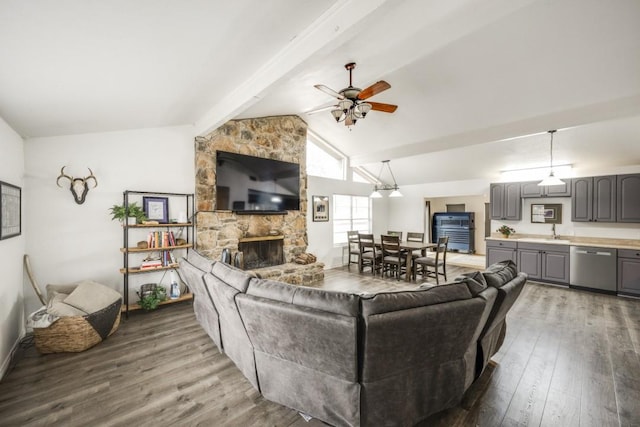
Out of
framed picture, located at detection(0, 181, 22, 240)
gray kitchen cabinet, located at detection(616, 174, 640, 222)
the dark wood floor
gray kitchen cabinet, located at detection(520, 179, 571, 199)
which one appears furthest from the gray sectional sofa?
gray kitchen cabinet, located at detection(520, 179, 571, 199)

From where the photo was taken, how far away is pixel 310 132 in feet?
21.3

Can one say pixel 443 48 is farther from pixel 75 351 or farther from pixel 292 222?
pixel 75 351

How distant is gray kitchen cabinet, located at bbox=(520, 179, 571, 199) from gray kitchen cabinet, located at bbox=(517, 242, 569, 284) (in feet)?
3.68

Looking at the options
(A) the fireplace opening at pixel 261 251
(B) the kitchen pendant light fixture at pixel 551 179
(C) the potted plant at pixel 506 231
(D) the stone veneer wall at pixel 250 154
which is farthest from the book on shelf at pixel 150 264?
(C) the potted plant at pixel 506 231

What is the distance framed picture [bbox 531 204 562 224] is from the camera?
5.78 m

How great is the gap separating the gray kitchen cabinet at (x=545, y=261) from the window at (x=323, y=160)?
452 centimetres

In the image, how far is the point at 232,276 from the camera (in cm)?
221

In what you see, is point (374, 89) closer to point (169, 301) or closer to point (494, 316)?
point (494, 316)

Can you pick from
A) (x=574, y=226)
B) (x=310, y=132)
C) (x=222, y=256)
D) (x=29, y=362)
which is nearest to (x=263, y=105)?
(x=310, y=132)

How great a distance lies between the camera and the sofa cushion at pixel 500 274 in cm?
209

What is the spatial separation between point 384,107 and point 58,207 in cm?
429

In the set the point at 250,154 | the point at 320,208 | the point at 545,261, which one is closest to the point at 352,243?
the point at 320,208

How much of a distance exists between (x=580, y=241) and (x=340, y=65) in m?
6.02

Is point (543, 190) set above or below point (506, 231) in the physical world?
above
